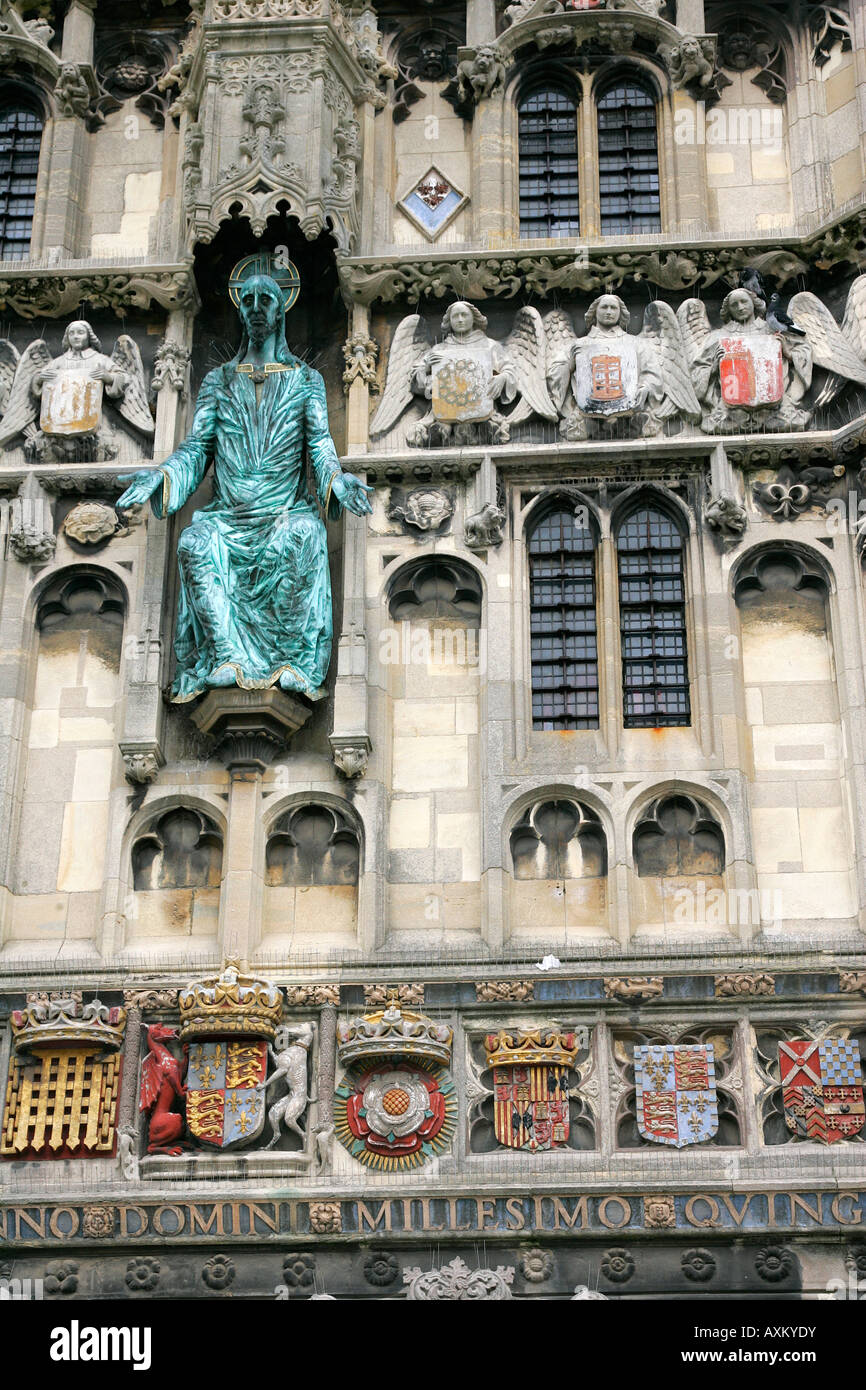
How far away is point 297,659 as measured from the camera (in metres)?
19.7

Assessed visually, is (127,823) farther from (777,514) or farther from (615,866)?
(777,514)

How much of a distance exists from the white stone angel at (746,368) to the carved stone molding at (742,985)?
493 cm

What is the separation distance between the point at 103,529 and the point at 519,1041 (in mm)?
5776

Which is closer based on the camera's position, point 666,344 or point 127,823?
point 127,823

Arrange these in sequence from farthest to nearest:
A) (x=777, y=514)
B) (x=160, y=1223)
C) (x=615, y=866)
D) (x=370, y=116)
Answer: (x=370, y=116), (x=777, y=514), (x=615, y=866), (x=160, y=1223)

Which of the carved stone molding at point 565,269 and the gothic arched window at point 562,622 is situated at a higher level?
the carved stone molding at point 565,269

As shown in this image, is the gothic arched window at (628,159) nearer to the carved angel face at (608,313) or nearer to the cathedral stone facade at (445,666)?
the cathedral stone facade at (445,666)

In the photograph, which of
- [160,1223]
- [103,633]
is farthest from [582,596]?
[160,1223]

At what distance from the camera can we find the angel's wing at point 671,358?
68.1 feet

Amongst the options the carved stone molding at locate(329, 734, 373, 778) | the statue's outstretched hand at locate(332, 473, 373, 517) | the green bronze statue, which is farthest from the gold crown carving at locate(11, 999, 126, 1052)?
the statue's outstretched hand at locate(332, 473, 373, 517)

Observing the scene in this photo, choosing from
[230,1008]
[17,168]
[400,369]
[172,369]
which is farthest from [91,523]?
[230,1008]

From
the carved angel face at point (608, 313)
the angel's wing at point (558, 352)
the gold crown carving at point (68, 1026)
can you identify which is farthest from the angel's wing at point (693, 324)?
the gold crown carving at point (68, 1026)

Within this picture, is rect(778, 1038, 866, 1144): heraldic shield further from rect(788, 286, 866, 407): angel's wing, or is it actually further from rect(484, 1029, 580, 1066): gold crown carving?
rect(788, 286, 866, 407): angel's wing

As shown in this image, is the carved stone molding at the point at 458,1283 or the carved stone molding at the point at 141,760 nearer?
the carved stone molding at the point at 458,1283
